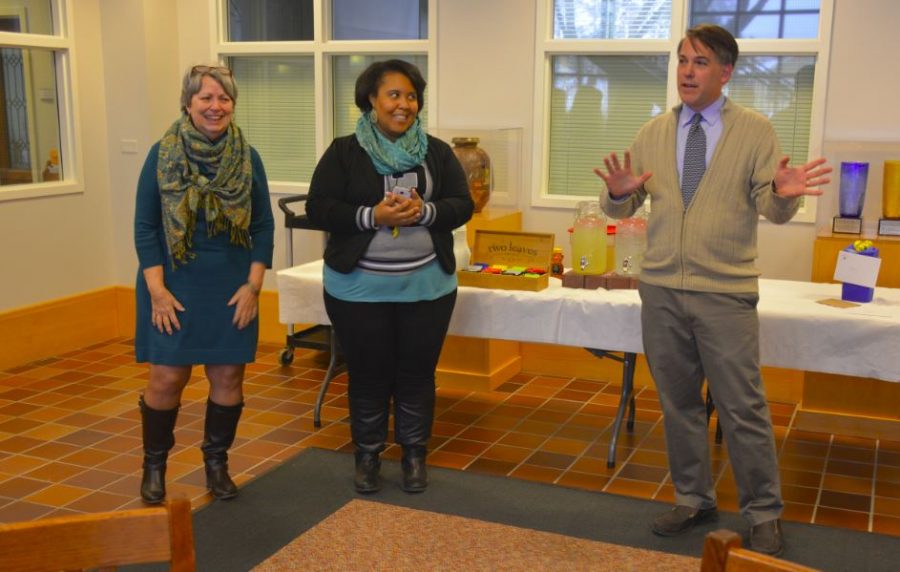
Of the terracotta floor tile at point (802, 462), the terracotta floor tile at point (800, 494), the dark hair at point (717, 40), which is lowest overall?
the terracotta floor tile at point (800, 494)

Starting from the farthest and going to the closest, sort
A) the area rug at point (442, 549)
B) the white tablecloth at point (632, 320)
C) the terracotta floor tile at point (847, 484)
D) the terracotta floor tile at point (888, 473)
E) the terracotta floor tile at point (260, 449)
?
the terracotta floor tile at point (260, 449) → the terracotta floor tile at point (888, 473) → the terracotta floor tile at point (847, 484) → the white tablecloth at point (632, 320) → the area rug at point (442, 549)

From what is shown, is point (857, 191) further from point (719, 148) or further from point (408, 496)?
point (408, 496)

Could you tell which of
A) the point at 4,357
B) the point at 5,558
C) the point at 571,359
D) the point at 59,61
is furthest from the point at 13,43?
the point at 5,558

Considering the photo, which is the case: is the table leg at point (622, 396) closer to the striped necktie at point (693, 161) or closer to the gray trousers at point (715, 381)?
the gray trousers at point (715, 381)

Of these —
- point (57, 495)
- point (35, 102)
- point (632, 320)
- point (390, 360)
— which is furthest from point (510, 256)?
point (35, 102)

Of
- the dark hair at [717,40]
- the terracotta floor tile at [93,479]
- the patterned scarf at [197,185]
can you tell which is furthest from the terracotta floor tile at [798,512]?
the terracotta floor tile at [93,479]

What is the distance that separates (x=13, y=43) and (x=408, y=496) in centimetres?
355

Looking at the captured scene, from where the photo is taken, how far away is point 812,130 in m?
4.83

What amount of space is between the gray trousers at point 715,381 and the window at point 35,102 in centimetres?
392

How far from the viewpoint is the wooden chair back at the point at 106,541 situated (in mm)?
1354

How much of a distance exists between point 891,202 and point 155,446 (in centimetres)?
321

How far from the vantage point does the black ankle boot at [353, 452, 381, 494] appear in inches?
147

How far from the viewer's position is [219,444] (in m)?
3.62

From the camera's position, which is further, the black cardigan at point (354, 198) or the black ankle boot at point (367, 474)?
the black ankle boot at point (367, 474)
